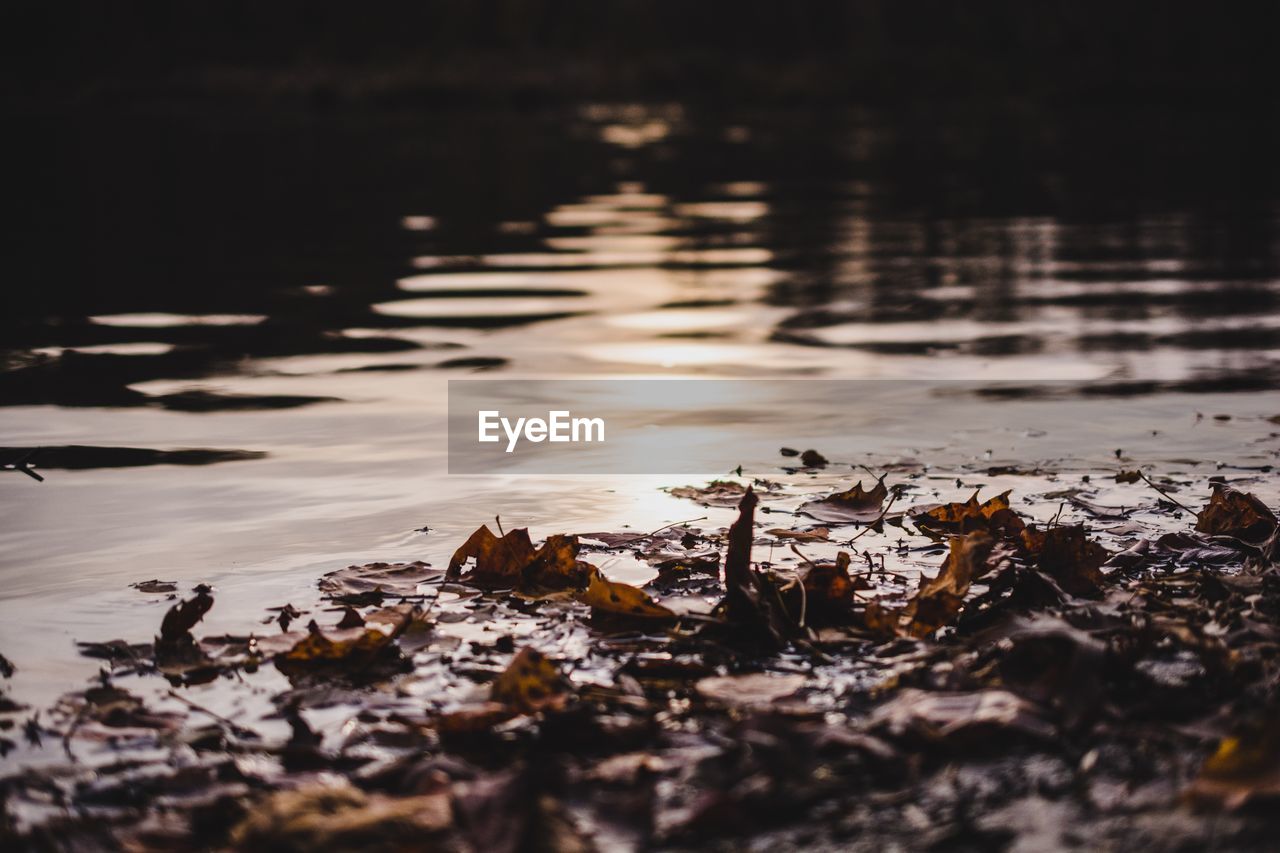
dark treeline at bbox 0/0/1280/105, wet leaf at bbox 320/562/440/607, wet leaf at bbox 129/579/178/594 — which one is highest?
dark treeline at bbox 0/0/1280/105

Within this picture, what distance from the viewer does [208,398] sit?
24.2 ft

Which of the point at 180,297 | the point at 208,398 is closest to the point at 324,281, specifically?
the point at 180,297

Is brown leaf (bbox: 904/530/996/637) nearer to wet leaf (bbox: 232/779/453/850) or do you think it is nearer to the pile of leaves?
the pile of leaves

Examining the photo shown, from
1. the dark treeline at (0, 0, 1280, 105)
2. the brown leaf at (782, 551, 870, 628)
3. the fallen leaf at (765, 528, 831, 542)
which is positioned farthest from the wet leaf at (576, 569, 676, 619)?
the dark treeline at (0, 0, 1280, 105)

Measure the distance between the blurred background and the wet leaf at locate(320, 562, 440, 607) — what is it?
0.45 feet

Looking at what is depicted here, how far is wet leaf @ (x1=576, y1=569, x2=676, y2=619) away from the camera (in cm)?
361

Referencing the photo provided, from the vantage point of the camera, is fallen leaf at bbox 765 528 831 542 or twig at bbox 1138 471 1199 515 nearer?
fallen leaf at bbox 765 528 831 542

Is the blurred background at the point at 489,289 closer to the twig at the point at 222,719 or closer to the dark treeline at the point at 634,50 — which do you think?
the twig at the point at 222,719

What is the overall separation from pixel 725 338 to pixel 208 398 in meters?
3.24

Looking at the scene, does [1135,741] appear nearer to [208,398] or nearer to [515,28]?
[208,398]

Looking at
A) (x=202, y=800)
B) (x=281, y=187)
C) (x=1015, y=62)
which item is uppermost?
(x=1015, y=62)

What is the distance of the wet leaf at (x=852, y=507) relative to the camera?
4668mm

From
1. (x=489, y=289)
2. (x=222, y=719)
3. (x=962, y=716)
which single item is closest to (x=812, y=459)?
(x=962, y=716)

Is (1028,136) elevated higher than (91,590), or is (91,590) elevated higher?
(1028,136)
